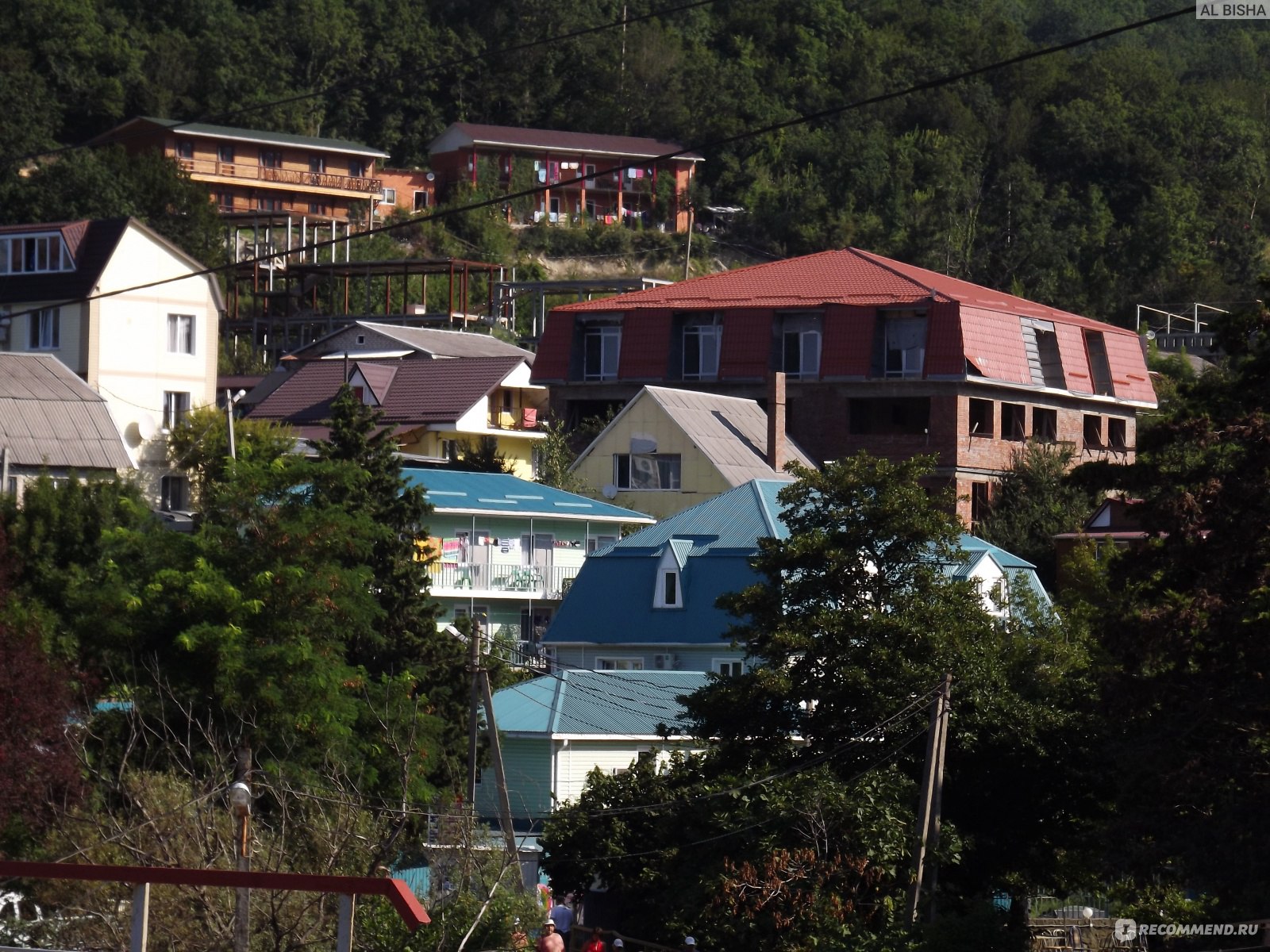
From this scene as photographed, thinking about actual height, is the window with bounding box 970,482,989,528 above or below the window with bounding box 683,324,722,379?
below

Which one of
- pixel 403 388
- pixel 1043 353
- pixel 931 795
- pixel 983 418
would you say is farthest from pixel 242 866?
pixel 1043 353

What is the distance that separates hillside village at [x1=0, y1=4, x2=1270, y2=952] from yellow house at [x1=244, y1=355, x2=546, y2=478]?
6.7 inches

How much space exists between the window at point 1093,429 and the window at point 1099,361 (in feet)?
2.80

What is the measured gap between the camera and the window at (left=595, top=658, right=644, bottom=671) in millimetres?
42344

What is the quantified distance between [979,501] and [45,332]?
27176mm

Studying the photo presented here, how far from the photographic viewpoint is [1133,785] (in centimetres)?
2136

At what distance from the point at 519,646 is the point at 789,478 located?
28.5 feet

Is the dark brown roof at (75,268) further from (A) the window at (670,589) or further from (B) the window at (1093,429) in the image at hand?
(B) the window at (1093,429)

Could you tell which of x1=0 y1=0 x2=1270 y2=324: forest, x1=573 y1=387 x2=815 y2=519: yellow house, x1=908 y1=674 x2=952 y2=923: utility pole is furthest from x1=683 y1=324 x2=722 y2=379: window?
x1=908 y1=674 x2=952 y2=923: utility pole

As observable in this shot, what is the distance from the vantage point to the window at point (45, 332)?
2256 inches

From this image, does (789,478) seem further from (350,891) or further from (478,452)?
(350,891)

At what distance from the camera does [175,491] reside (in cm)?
5609

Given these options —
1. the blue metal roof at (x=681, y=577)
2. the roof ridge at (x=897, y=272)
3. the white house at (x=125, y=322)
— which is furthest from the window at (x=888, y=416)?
the white house at (x=125, y=322)

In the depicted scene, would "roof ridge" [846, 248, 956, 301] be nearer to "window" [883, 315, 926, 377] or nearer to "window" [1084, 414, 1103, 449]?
"window" [883, 315, 926, 377]
